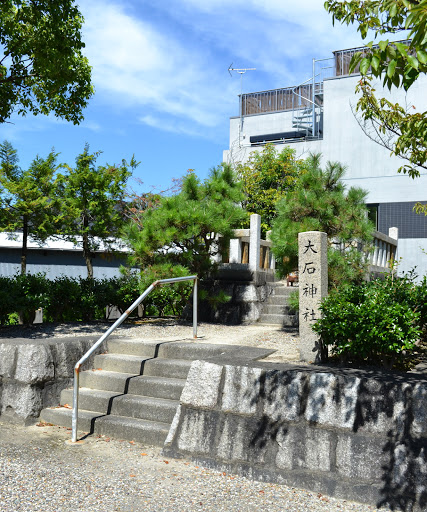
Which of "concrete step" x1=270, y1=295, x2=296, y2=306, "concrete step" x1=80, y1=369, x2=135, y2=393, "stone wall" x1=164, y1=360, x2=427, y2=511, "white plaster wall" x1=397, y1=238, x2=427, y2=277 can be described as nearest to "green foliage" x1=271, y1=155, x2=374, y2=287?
"concrete step" x1=270, y1=295, x2=296, y2=306

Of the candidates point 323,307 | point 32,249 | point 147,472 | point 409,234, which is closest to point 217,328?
point 323,307

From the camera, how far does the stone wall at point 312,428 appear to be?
3.79 metres

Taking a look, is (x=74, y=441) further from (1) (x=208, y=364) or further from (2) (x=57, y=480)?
(1) (x=208, y=364)

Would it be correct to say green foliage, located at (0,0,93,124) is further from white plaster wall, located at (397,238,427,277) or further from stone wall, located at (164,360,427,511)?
white plaster wall, located at (397,238,427,277)

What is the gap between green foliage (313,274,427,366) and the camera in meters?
4.64

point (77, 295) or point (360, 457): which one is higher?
point (77, 295)

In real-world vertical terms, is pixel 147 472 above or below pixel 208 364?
below

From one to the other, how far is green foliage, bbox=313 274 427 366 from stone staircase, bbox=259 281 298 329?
3808 millimetres

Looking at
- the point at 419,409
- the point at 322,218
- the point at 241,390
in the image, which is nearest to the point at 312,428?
the point at 241,390

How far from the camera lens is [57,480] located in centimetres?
399

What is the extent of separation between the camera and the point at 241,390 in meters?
4.50

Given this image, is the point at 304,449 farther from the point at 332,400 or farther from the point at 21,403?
the point at 21,403

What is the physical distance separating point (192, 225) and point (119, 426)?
14.2 feet

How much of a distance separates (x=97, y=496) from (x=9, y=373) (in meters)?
2.52
